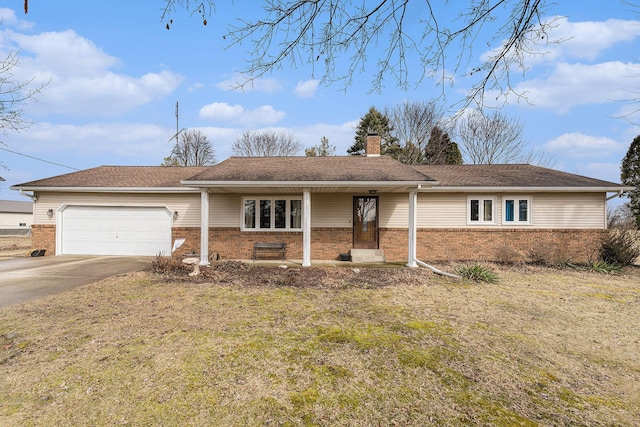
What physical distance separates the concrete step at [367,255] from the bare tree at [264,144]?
2400 cm

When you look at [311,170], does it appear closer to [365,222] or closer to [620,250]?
[365,222]

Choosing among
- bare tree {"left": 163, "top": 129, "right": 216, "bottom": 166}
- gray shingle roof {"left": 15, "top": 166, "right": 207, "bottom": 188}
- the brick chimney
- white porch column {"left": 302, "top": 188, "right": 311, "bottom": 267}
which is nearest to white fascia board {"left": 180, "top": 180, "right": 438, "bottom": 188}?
white porch column {"left": 302, "top": 188, "right": 311, "bottom": 267}

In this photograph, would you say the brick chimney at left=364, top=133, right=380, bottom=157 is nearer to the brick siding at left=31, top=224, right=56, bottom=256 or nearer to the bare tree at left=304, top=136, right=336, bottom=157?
the brick siding at left=31, top=224, right=56, bottom=256

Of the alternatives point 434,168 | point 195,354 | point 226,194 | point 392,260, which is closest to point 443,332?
point 195,354

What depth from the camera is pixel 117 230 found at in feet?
39.9

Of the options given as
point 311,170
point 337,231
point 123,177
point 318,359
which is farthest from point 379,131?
point 318,359

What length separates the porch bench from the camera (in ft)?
37.3

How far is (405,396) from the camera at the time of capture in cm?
288

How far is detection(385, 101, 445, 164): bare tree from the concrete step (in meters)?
18.3

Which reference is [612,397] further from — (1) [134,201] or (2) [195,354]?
(1) [134,201]

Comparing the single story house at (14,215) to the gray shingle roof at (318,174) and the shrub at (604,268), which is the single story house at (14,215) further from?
the shrub at (604,268)

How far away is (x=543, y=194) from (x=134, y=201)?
16.5 meters

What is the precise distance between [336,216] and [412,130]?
20.0 meters

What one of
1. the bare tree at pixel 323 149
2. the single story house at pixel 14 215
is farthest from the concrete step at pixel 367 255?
the single story house at pixel 14 215
